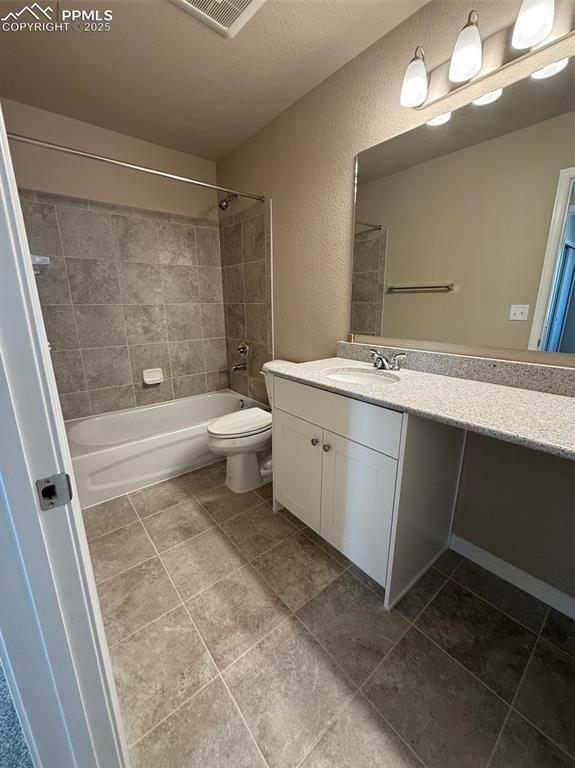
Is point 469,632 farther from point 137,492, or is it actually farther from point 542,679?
point 137,492

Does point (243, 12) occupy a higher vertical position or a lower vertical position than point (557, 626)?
higher

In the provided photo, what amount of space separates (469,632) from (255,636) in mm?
801

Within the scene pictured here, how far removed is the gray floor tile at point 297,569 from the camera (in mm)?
1296

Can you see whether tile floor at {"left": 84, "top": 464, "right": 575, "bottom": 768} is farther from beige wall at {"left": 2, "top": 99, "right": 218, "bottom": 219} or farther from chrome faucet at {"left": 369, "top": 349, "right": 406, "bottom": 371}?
beige wall at {"left": 2, "top": 99, "right": 218, "bottom": 219}

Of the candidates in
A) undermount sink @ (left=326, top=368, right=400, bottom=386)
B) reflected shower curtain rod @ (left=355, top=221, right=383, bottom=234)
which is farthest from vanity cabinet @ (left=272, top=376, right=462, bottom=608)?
reflected shower curtain rod @ (left=355, top=221, right=383, bottom=234)

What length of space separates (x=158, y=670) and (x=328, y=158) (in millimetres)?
2407

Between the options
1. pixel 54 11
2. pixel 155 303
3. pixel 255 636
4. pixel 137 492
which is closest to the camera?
pixel 255 636

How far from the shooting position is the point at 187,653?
1079mm

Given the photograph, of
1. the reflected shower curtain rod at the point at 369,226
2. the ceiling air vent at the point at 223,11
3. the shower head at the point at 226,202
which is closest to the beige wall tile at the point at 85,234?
the shower head at the point at 226,202

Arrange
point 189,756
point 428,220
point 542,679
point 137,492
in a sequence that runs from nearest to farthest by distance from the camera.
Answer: point 189,756 < point 542,679 < point 428,220 < point 137,492

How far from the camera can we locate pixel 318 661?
3.45 feet

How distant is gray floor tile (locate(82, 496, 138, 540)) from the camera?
1.67m

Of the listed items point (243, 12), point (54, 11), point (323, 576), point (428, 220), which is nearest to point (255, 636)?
point (323, 576)

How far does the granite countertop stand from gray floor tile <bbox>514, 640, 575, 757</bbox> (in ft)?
2.84
